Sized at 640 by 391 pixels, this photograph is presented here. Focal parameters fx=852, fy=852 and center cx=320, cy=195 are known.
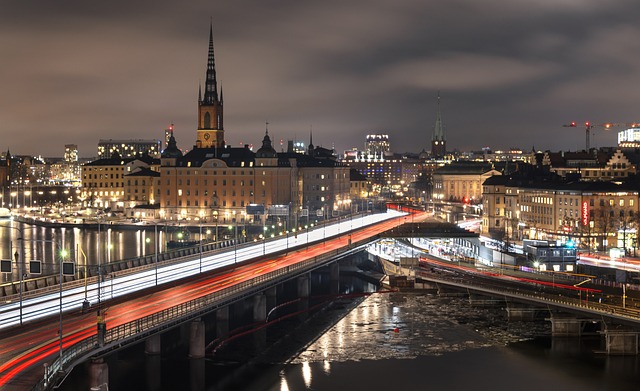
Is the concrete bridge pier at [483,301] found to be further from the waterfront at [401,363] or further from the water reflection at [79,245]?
the water reflection at [79,245]

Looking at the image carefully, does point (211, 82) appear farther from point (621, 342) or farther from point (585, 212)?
point (621, 342)

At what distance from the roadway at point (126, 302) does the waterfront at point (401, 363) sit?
3189 mm

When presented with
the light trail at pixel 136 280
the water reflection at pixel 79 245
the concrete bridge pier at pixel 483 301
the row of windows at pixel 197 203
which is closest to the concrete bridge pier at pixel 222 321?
the light trail at pixel 136 280

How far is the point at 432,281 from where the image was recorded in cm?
6600

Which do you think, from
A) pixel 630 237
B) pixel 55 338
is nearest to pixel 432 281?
pixel 630 237

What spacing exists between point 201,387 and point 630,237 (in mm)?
56908

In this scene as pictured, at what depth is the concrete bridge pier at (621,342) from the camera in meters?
45.7

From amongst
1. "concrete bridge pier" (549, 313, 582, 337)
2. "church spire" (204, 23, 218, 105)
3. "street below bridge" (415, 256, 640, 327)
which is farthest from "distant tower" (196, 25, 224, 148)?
"concrete bridge pier" (549, 313, 582, 337)

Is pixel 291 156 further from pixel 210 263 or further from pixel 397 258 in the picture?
pixel 210 263

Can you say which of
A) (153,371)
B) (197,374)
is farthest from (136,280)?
(197,374)

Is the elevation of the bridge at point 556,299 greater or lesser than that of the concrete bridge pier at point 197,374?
greater

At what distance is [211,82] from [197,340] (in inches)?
4272

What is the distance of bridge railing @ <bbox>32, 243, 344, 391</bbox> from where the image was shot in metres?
29.2

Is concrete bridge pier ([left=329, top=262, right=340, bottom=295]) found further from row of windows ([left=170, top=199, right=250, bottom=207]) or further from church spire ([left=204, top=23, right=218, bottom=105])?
church spire ([left=204, top=23, right=218, bottom=105])
